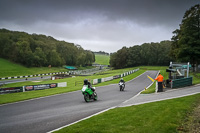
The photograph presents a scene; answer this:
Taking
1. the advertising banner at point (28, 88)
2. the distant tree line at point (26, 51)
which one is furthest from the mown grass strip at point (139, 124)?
the distant tree line at point (26, 51)

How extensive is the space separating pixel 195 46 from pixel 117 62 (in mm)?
59732

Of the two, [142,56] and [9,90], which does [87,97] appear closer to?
[9,90]

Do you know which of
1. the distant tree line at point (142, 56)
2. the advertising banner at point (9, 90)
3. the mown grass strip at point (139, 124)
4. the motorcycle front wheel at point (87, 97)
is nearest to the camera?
the mown grass strip at point (139, 124)

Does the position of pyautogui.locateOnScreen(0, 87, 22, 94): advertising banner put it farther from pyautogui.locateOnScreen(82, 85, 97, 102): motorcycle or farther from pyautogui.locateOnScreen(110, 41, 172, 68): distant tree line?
pyautogui.locateOnScreen(110, 41, 172, 68): distant tree line

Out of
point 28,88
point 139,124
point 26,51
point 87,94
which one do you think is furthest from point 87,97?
point 26,51

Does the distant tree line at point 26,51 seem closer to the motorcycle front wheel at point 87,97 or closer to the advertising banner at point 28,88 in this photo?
the advertising banner at point 28,88

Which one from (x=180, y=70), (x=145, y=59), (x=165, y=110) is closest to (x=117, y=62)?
(x=145, y=59)

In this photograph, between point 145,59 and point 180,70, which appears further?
point 145,59

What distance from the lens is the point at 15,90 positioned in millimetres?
20266

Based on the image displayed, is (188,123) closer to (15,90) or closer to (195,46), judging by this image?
(15,90)

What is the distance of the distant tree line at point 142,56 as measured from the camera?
304 feet

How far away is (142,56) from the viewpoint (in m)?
96.8

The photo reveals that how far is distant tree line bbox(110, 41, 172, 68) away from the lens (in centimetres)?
9254

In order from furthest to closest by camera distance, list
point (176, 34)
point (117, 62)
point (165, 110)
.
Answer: point (117, 62)
point (176, 34)
point (165, 110)
